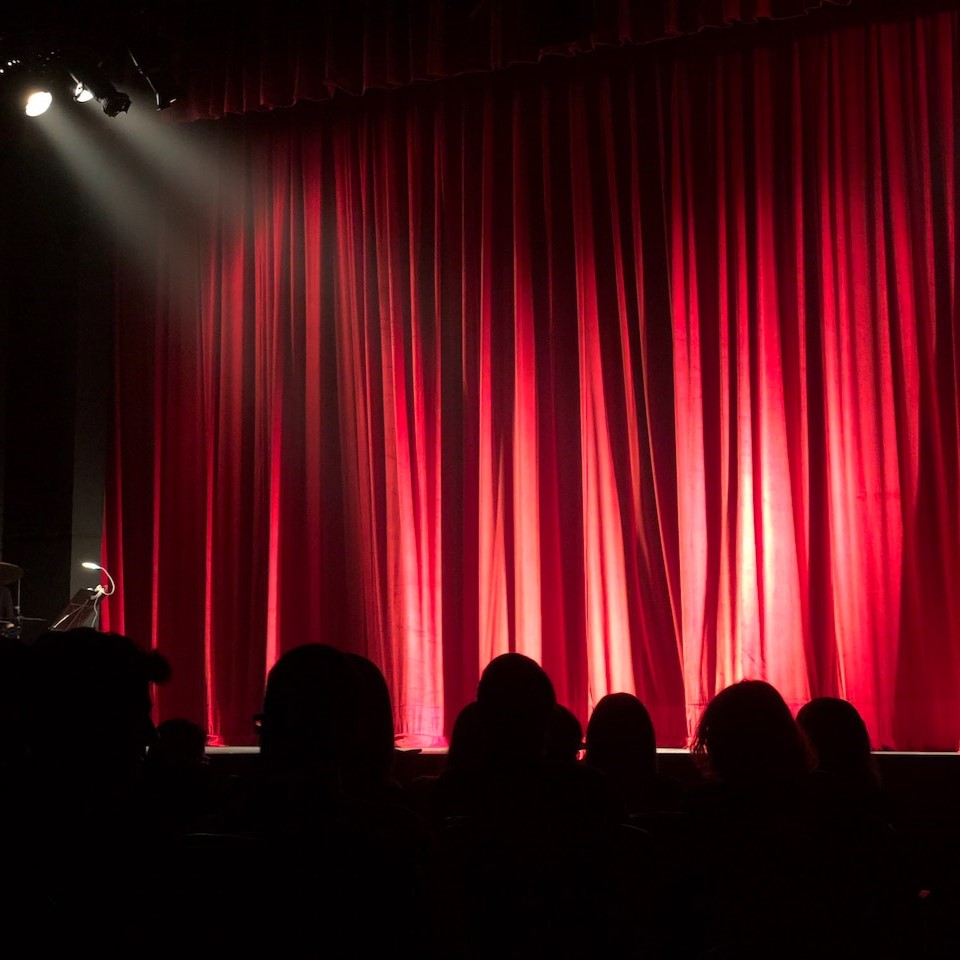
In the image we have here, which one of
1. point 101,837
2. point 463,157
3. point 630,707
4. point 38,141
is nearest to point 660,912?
point 630,707

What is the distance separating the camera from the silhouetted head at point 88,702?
1727mm

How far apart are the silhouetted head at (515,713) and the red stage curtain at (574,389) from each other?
3015 millimetres

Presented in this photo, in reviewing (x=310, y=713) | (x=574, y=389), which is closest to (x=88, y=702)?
(x=310, y=713)

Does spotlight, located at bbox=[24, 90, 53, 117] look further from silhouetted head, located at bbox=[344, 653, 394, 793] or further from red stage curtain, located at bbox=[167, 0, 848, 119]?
silhouetted head, located at bbox=[344, 653, 394, 793]

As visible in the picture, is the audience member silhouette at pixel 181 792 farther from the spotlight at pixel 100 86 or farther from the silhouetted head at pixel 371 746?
the spotlight at pixel 100 86

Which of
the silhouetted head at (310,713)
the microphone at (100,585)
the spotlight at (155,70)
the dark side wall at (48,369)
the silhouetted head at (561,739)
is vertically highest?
the spotlight at (155,70)

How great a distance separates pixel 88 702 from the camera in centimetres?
175

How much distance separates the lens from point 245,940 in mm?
1524

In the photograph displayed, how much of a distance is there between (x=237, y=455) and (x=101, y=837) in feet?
13.8

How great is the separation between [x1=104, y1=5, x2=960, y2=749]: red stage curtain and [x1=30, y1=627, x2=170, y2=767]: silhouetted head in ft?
11.7

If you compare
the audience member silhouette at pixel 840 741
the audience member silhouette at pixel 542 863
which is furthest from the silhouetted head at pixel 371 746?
the audience member silhouette at pixel 840 741

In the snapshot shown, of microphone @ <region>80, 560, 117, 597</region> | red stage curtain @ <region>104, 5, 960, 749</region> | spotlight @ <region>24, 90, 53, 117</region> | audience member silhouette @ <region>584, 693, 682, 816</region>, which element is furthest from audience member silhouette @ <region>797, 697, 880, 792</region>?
spotlight @ <region>24, 90, 53, 117</region>

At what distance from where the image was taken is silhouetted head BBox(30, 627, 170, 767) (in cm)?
173

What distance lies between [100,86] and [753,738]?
463 centimetres
